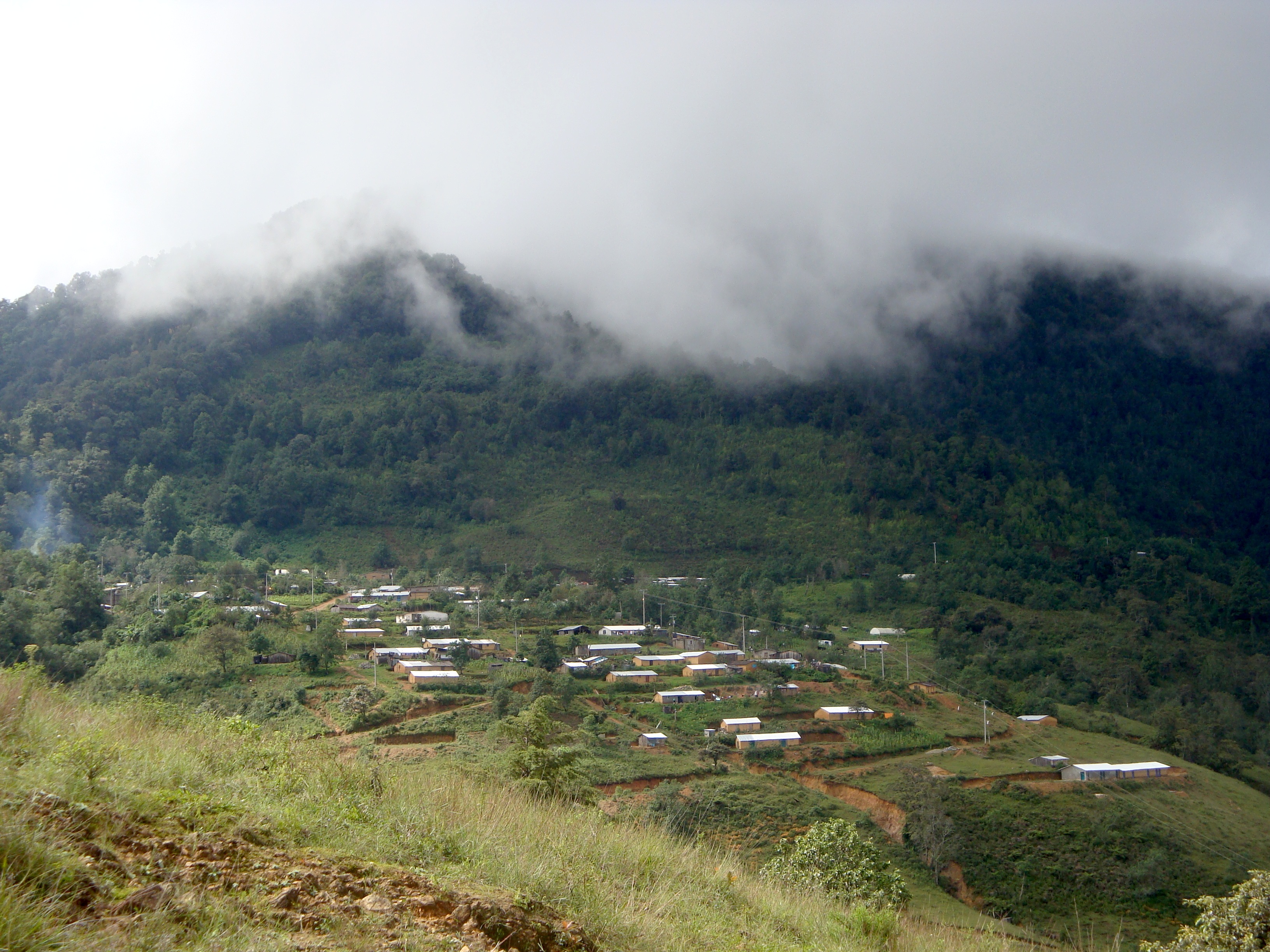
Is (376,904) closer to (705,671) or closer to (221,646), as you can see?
(221,646)

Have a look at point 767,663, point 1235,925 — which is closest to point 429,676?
point 767,663

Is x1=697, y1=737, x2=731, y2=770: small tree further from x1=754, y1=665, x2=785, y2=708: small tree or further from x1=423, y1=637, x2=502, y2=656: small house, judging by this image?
x1=423, y1=637, x2=502, y2=656: small house

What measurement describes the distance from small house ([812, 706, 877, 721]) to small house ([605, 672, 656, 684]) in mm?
6757

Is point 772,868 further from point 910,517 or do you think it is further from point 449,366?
point 449,366

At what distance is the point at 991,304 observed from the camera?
410ft

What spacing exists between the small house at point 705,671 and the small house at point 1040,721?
13.5 metres

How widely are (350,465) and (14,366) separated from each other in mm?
29420

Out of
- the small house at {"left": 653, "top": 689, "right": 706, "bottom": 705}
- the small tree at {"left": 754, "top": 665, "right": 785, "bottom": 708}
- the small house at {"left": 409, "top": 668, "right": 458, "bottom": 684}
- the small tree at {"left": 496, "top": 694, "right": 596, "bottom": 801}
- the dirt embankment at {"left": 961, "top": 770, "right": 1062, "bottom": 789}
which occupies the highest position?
the small tree at {"left": 496, "top": 694, "right": 596, "bottom": 801}

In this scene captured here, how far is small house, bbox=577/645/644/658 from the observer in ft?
129

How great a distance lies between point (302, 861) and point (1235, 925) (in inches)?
313

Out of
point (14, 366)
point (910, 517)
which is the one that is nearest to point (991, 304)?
point (910, 517)

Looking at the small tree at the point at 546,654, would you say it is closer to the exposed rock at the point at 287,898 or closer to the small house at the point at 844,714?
the small house at the point at 844,714

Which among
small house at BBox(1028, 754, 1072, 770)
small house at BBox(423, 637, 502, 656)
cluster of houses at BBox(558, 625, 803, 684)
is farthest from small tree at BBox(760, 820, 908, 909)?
A: small house at BBox(423, 637, 502, 656)

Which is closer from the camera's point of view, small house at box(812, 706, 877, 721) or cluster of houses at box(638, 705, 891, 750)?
cluster of houses at box(638, 705, 891, 750)
